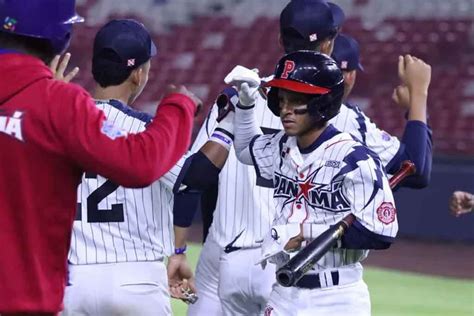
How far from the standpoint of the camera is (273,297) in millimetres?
4770

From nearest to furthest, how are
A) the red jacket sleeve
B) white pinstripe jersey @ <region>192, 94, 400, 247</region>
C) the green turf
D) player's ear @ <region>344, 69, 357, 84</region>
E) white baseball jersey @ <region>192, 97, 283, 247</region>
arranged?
the red jacket sleeve < white pinstripe jersey @ <region>192, 94, 400, 247</region> < white baseball jersey @ <region>192, 97, 283, 247</region> < player's ear @ <region>344, 69, 357, 84</region> < the green turf

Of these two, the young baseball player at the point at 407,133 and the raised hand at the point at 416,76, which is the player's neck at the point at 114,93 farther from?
the raised hand at the point at 416,76

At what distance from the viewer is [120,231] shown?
4797 mm

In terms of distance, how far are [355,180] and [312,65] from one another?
19.3 inches

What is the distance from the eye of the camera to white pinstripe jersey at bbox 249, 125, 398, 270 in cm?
450

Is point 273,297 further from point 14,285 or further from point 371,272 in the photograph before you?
point 371,272

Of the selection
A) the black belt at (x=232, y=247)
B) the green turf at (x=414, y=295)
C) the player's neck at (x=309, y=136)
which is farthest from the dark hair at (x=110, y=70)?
the green turf at (x=414, y=295)

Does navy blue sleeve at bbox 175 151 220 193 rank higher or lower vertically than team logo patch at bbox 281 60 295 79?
lower

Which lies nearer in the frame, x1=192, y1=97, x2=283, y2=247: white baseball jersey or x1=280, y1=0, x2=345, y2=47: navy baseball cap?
x1=280, y1=0, x2=345, y2=47: navy baseball cap

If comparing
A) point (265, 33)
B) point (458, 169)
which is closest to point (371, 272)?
point (458, 169)

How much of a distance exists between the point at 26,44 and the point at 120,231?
1.35 m

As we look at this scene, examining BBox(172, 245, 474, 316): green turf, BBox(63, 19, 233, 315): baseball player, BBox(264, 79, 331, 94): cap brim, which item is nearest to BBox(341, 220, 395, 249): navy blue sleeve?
BBox(264, 79, 331, 94): cap brim

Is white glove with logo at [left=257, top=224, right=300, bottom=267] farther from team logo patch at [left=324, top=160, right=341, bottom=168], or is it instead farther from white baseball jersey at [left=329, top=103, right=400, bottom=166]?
white baseball jersey at [left=329, top=103, right=400, bottom=166]

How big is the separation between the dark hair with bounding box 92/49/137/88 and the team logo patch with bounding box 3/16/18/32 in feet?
4.36
